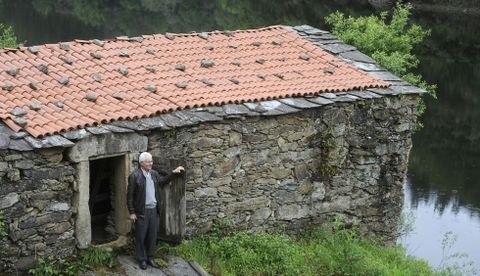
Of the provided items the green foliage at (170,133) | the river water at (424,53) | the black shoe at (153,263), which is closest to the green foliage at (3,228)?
the black shoe at (153,263)

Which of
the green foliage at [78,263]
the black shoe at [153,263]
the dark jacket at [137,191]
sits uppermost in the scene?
the dark jacket at [137,191]

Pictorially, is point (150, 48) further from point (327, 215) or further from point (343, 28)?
point (343, 28)

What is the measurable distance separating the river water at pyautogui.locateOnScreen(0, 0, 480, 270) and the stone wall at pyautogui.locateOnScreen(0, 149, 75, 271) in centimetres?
953

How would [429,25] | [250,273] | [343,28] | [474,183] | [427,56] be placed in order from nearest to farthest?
[250,273]
[343,28]
[474,183]
[427,56]
[429,25]

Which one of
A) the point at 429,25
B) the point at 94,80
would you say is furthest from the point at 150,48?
the point at 429,25

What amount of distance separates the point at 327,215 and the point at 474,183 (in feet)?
37.0

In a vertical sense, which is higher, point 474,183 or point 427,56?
point 427,56

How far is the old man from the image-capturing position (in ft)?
29.0

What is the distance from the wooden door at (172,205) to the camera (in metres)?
9.32

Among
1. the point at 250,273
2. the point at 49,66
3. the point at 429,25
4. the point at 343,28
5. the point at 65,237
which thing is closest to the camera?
the point at 65,237

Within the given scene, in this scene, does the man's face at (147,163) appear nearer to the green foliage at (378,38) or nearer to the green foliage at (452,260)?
the green foliage at (378,38)

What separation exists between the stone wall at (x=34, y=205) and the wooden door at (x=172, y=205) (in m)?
1.18

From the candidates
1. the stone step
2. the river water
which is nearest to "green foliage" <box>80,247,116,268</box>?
the stone step

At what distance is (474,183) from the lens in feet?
70.3
